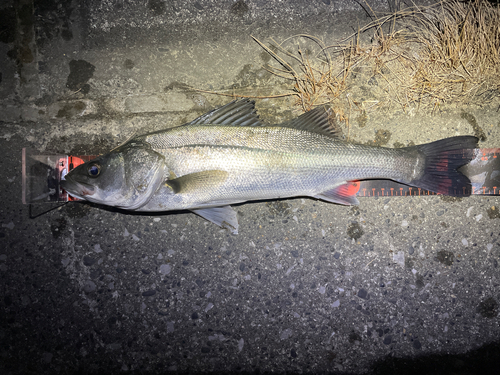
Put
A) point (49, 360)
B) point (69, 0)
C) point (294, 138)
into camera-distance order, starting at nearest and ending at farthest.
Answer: point (294, 138)
point (49, 360)
point (69, 0)

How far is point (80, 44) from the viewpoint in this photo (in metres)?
3.07

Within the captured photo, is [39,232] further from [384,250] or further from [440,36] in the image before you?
[440,36]

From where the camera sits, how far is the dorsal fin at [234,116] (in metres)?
2.58

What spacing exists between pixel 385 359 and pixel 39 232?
408 centimetres

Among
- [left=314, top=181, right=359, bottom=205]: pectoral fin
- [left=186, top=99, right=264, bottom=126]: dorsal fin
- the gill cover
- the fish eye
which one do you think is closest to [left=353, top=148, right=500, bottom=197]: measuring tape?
[left=314, top=181, right=359, bottom=205]: pectoral fin

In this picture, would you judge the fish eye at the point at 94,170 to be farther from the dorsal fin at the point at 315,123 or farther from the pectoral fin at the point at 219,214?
the dorsal fin at the point at 315,123

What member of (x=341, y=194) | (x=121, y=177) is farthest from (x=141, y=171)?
(x=341, y=194)

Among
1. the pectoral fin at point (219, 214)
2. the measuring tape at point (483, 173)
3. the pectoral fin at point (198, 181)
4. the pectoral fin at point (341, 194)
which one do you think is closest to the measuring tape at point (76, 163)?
the measuring tape at point (483, 173)

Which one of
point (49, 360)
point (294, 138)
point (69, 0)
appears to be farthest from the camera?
point (69, 0)

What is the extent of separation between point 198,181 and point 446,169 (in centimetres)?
242

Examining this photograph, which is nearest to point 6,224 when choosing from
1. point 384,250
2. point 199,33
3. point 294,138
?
point 199,33

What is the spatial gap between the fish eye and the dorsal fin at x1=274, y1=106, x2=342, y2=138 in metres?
1.76

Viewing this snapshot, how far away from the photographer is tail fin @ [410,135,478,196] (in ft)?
8.57

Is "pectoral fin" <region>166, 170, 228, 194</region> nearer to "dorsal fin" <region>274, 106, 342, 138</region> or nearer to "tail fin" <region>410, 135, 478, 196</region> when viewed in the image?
"dorsal fin" <region>274, 106, 342, 138</region>
